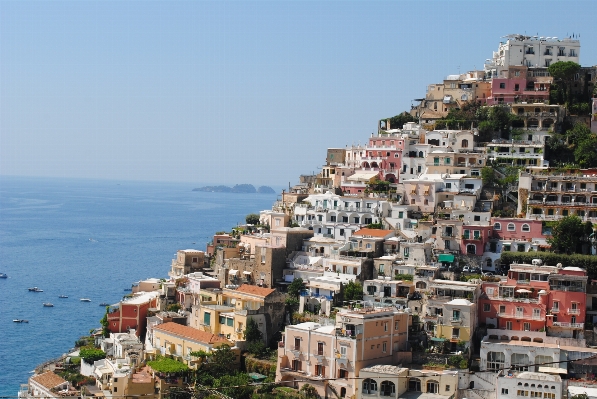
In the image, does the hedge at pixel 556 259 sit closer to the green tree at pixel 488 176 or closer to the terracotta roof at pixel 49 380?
the green tree at pixel 488 176

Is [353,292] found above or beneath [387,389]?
above

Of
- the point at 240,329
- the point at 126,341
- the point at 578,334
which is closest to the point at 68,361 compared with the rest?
the point at 126,341

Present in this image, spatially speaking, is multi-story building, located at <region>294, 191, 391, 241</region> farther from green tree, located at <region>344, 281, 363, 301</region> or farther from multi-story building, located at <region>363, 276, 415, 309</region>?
multi-story building, located at <region>363, 276, 415, 309</region>

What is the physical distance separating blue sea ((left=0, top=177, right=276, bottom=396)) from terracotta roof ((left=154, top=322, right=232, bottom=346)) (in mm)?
10321

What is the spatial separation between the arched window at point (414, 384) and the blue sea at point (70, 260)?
21690mm

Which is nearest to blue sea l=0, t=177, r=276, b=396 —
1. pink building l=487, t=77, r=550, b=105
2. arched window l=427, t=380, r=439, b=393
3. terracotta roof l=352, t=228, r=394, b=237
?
terracotta roof l=352, t=228, r=394, b=237

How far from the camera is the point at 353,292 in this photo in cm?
4131

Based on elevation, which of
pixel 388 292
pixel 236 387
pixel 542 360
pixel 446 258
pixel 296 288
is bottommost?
pixel 236 387

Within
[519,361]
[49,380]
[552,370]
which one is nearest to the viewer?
[552,370]

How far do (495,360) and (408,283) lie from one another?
6.01 m

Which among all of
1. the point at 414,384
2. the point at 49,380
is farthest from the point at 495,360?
the point at 49,380

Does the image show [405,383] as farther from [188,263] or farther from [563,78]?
[563,78]

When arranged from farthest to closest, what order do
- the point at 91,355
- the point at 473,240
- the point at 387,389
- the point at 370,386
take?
the point at 473,240
the point at 91,355
the point at 370,386
the point at 387,389

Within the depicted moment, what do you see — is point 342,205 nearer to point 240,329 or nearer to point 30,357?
point 240,329
